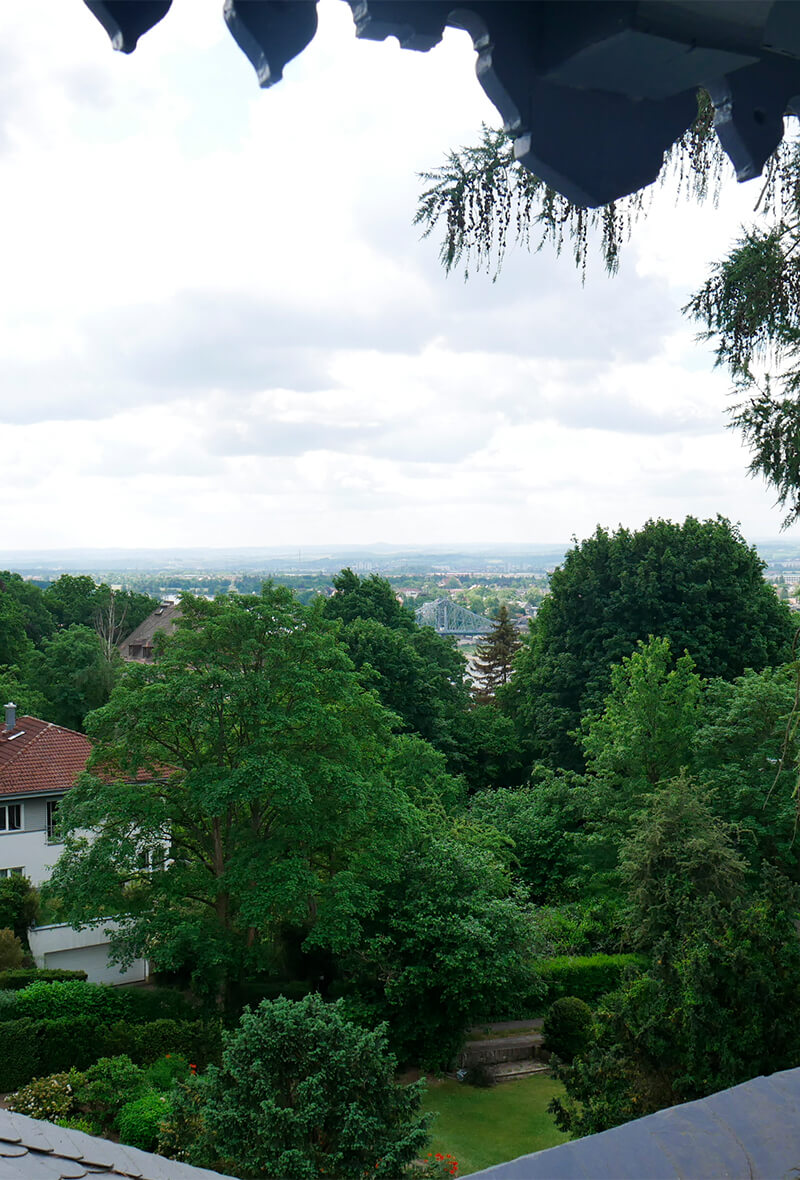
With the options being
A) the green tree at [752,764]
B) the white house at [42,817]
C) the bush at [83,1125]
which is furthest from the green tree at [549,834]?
the bush at [83,1125]

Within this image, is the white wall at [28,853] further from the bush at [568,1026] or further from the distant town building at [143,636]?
the distant town building at [143,636]

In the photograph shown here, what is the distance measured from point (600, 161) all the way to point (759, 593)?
104 ft

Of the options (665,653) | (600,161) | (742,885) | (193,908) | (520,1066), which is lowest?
(520,1066)

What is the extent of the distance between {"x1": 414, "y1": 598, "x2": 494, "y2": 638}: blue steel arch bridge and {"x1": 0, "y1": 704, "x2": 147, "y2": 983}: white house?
254 feet

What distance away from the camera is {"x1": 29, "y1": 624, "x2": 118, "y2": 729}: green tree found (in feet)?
125

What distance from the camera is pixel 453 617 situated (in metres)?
108

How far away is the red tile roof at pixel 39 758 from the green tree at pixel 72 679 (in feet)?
34.4

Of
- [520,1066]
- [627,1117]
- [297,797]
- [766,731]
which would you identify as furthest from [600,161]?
[766,731]

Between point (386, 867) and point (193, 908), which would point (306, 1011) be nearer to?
point (386, 867)

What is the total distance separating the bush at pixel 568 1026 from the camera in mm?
17359

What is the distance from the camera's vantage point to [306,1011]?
9.74 m

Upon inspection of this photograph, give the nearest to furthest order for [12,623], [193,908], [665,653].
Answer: [193,908] → [665,653] → [12,623]

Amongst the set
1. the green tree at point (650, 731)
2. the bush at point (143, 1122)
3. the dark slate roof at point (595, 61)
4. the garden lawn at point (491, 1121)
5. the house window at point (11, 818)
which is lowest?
the garden lawn at point (491, 1121)

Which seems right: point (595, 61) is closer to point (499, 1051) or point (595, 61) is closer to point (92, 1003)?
point (92, 1003)
